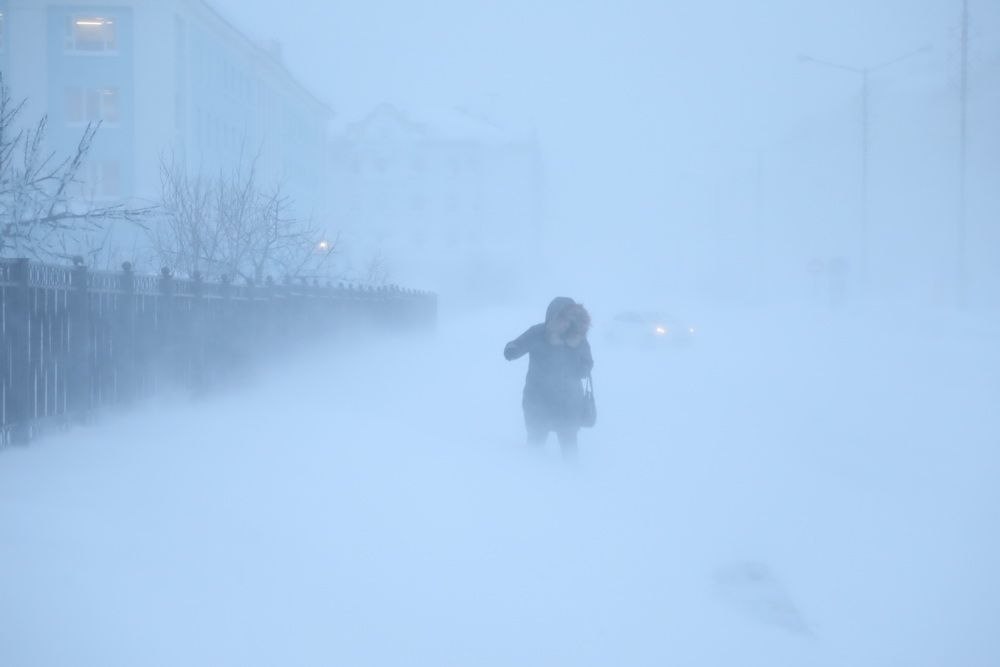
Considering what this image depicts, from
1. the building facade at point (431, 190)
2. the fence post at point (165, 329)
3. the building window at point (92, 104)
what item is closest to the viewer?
the fence post at point (165, 329)

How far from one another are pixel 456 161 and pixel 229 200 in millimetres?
58420

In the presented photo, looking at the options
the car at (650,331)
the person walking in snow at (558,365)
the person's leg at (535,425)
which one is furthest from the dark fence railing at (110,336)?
the car at (650,331)

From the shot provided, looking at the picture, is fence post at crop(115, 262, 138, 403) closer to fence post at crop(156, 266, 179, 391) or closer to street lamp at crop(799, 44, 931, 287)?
fence post at crop(156, 266, 179, 391)

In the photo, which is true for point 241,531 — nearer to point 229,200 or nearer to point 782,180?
point 229,200

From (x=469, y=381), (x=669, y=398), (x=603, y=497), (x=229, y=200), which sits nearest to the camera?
(x=603, y=497)

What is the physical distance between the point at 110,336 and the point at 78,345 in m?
0.76

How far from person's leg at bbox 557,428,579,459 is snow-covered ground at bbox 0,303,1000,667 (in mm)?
259

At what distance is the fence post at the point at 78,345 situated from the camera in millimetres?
9070

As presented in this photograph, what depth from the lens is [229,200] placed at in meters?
22.4

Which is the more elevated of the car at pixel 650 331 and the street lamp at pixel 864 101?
the street lamp at pixel 864 101

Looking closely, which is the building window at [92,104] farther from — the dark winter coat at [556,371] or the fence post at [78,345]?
the dark winter coat at [556,371]

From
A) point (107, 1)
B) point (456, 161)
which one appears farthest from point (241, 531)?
point (456, 161)

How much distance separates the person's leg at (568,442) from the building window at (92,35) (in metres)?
36.9

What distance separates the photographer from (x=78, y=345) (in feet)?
30.4
